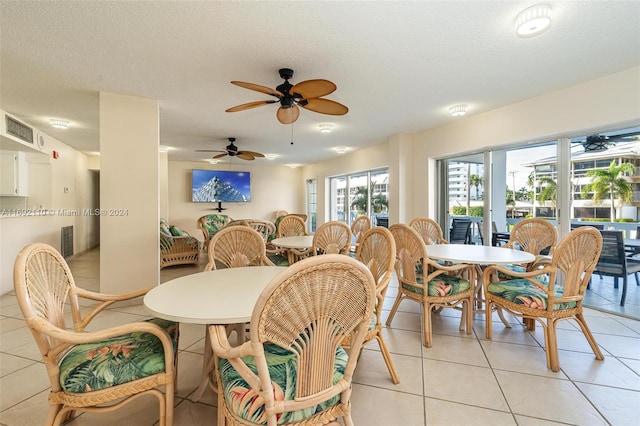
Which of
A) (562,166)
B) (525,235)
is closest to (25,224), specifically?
(525,235)

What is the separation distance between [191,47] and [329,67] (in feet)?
3.91

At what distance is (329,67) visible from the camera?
2670 mm

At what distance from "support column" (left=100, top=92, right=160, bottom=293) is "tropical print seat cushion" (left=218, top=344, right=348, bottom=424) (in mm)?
2753

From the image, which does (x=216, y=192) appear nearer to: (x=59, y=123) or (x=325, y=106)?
(x=59, y=123)

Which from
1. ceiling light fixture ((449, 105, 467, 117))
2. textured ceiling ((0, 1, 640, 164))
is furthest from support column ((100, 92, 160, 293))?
ceiling light fixture ((449, 105, 467, 117))

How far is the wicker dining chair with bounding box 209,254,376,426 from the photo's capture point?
0.86 metres

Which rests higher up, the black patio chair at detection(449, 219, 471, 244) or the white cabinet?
the white cabinet

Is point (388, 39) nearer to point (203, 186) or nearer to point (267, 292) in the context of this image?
point (267, 292)

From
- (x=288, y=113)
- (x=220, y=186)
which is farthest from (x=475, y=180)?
(x=220, y=186)

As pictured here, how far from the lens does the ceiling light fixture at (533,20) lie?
1.82 meters

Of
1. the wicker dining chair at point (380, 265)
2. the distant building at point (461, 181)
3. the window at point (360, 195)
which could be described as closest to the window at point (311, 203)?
the window at point (360, 195)

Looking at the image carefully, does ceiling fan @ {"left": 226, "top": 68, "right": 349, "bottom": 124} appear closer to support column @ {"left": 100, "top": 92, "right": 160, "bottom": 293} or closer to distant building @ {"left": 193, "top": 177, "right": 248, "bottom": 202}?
support column @ {"left": 100, "top": 92, "right": 160, "bottom": 293}

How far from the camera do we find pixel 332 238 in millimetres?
3281

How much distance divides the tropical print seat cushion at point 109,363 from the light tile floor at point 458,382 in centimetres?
49
